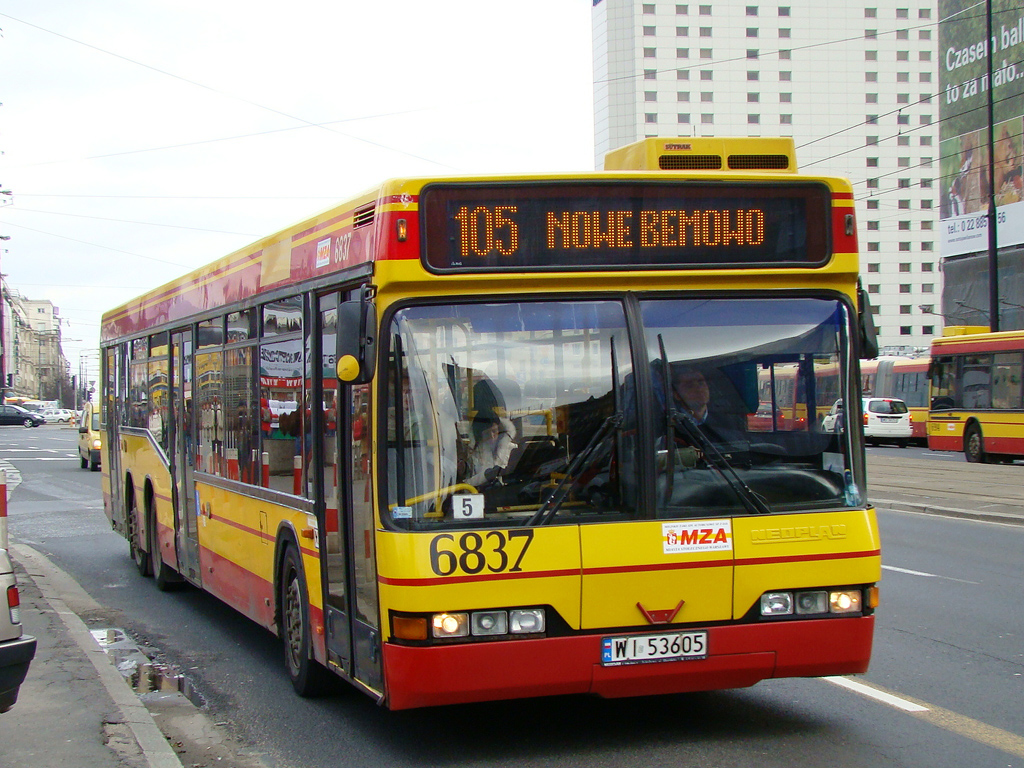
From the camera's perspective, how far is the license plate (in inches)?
215

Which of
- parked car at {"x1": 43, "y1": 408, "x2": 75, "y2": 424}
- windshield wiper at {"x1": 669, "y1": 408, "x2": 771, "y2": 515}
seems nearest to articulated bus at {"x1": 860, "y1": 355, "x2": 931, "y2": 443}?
windshield wiper at {"x1": 669, "y1": 408, "x2": 771, "y2": 515}

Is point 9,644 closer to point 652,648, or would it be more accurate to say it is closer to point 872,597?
point 652,648

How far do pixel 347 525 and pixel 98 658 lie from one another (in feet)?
8.93

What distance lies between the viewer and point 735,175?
234 inches

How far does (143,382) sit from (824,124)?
343 feet

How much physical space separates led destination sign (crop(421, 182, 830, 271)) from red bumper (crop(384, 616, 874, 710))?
1695 millimetres

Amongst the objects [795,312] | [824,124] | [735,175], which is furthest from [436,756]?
[824,124]

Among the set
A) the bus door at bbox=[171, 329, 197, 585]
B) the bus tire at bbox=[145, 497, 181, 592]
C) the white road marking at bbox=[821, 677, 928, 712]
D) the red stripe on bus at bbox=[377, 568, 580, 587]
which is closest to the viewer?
the red stripe on bus at bbox=[377, 568, 580, 587]

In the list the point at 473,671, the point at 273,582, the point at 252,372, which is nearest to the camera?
the point at 473,671

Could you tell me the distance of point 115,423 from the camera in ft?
45.7

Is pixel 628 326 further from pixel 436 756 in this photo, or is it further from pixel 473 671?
pixel 436 756

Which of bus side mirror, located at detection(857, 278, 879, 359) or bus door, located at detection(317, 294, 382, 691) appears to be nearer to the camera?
bus door, located at detection(317, 294, 382, 691)

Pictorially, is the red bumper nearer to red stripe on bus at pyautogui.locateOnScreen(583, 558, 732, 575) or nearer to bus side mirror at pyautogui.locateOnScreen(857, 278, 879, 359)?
red stripe on bus at pyautogui.locateOnScreen(583, 558, 732, 575)

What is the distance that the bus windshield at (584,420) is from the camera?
17.9ft
